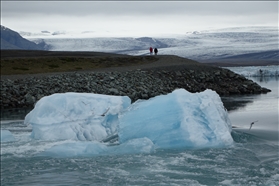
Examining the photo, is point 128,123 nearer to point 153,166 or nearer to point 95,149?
point 95,149

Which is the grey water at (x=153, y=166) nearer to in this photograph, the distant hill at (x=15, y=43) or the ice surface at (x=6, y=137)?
the ice surface at (x=6, y=137)

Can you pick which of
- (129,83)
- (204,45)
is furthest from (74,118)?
(204,45)

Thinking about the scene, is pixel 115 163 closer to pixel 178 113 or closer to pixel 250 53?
pixel 178 113

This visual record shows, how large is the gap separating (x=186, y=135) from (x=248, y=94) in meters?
14.1

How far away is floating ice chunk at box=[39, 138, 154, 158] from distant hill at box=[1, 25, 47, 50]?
76.6 meters

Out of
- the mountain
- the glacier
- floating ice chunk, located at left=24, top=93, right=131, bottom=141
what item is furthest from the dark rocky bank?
the mountain

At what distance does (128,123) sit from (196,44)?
71.2m

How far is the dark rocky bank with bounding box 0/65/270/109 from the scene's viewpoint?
18719 millimetres

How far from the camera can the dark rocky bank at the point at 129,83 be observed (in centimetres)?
1872

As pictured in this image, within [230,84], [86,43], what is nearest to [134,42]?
[86,43]

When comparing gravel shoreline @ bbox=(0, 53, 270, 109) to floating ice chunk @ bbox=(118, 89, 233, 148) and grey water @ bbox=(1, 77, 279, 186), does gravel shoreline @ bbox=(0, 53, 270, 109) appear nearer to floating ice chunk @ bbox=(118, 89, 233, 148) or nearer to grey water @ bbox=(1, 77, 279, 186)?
grey water @ bbox=(1, 77, 279, 186)

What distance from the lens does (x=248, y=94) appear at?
2258 centimetres

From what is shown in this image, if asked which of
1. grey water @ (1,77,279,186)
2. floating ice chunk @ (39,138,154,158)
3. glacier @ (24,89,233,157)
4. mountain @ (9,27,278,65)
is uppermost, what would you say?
mountain @ (9,27,278,65)

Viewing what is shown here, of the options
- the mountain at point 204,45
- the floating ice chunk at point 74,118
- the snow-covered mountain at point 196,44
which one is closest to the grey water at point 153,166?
the floating ice chunk at point 74,118
